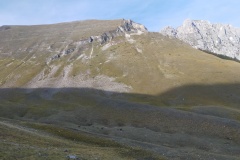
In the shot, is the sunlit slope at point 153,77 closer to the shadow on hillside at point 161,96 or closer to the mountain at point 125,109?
the shadow on hillside at point 161,96

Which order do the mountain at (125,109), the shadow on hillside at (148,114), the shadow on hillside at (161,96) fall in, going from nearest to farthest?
the mountain at (125,109)
the shadow on hillside at (148,114)
the shadow on hillside at (161,96)

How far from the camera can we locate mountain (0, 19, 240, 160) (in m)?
45.8

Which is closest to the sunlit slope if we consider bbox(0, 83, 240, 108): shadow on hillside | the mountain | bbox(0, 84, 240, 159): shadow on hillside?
bbox(0, 83, 240, 108): shadow on hillside

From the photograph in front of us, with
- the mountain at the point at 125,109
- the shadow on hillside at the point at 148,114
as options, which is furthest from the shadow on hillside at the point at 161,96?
the mountain at the point at 125,109

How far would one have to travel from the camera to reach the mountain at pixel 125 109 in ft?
150

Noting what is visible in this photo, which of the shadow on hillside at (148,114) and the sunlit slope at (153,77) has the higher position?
the sunlit slope at (153,77)

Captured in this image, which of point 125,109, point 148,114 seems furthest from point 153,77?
point 148,114

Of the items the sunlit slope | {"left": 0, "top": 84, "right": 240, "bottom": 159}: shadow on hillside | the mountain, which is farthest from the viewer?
the sunlit slope

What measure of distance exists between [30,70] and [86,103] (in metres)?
83.8

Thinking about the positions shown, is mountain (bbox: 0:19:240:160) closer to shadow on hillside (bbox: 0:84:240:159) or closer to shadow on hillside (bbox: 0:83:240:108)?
shadow on hillside (bbox: 0:84:240:159)

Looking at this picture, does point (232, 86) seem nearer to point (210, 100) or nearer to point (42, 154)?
point (210, 100)

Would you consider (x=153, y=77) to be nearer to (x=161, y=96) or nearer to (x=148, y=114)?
(x=161, y=96)

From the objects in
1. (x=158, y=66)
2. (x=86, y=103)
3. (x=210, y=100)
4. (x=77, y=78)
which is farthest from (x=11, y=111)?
(x=158, y=66)

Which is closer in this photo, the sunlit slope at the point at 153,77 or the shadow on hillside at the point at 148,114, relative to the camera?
the shadow on hillside at the point at 148,114
